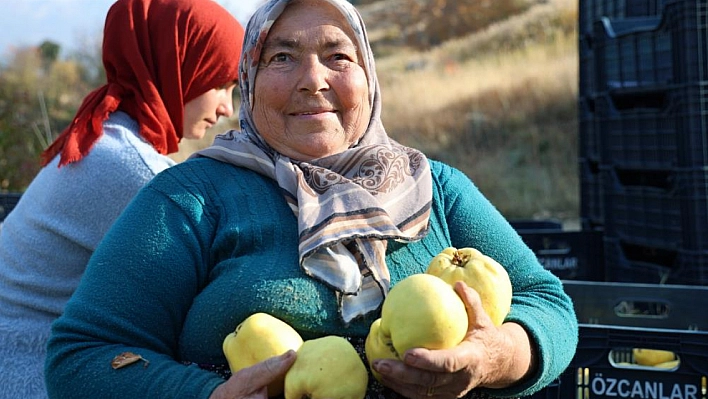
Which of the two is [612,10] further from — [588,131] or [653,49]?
[653,49]

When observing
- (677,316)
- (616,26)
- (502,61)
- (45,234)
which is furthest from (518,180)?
(45,234)

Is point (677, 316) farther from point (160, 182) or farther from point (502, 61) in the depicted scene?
point (502, 61)

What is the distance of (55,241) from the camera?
250 centimetres

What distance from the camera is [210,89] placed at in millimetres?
2928

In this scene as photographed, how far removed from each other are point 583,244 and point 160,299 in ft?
8.75

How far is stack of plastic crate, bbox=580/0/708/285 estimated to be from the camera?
3.84 m

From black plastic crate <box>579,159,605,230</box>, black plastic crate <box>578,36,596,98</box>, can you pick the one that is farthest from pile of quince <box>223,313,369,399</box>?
black plastic crate <box>578,36,596,98</box>

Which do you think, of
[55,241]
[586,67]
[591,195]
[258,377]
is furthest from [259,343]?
[586,67]

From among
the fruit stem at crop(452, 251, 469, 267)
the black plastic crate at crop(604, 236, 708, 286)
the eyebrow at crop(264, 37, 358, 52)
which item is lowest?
the black plastic crate at crop(604, 236, 708, 286)

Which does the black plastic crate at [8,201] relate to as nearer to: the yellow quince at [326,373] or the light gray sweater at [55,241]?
the light gray sweater at [55,241]

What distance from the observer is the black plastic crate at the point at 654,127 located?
3.84 m

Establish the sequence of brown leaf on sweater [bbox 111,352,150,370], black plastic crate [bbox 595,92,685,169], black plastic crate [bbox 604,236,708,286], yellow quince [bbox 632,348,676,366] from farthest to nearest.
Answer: black plastic crate [bbox 595,92,685,169] → black plastic crate [bbox 604,236,708,286] → yellow quince [bbox 632,348,676,366] → brown leaf on sweater [bbox 111,352,150,370]

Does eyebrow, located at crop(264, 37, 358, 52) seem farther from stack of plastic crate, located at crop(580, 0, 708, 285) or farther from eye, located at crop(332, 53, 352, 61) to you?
stack of plastic crate, located at crop(580, 0, 708, 285)

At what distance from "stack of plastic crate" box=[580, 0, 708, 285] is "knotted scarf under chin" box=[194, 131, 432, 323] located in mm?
2072
